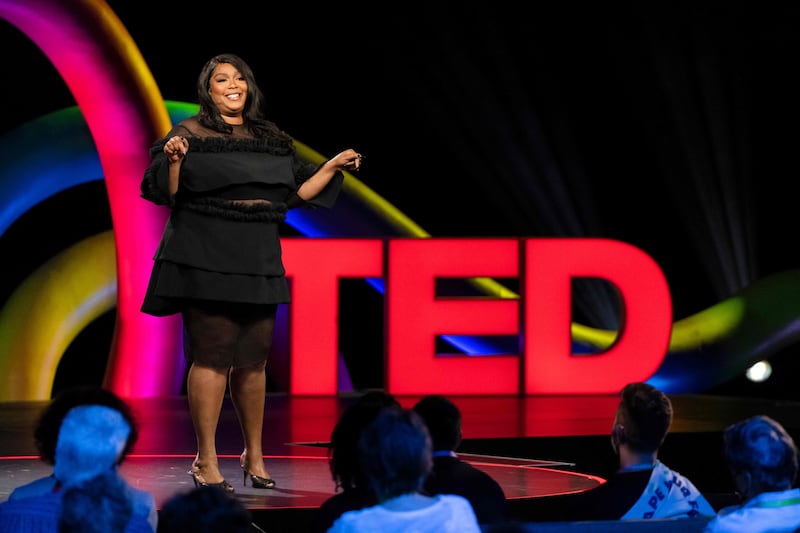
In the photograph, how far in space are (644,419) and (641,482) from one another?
0.13 metres

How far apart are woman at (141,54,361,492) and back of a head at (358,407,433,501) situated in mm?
1640

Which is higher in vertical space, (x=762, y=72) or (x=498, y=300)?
(x=762, y=72)

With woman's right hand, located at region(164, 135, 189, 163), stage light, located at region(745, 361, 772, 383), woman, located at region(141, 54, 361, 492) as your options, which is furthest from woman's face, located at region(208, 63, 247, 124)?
stage light, located at region(745, 361, 772, 383)

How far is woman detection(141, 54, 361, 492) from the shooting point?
3850mm

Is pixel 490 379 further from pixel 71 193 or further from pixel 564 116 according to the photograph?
pixel 71 193

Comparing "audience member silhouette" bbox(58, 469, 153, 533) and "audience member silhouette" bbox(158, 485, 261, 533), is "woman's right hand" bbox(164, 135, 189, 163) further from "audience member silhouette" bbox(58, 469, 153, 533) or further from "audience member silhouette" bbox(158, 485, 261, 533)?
"audience member silhouette" bbox(158, 485, 261, 533)

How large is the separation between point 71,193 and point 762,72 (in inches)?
176

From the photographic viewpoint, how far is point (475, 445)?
18.1 feet

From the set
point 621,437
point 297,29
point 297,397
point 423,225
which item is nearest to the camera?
point 621,437

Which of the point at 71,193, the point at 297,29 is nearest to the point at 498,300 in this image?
the point at 297,29

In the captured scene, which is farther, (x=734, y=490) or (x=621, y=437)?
(x=734, y=490)

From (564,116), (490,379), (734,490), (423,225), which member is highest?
(564,116)

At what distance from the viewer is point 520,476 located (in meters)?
4.46

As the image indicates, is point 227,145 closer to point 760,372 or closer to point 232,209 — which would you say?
point 232,209
